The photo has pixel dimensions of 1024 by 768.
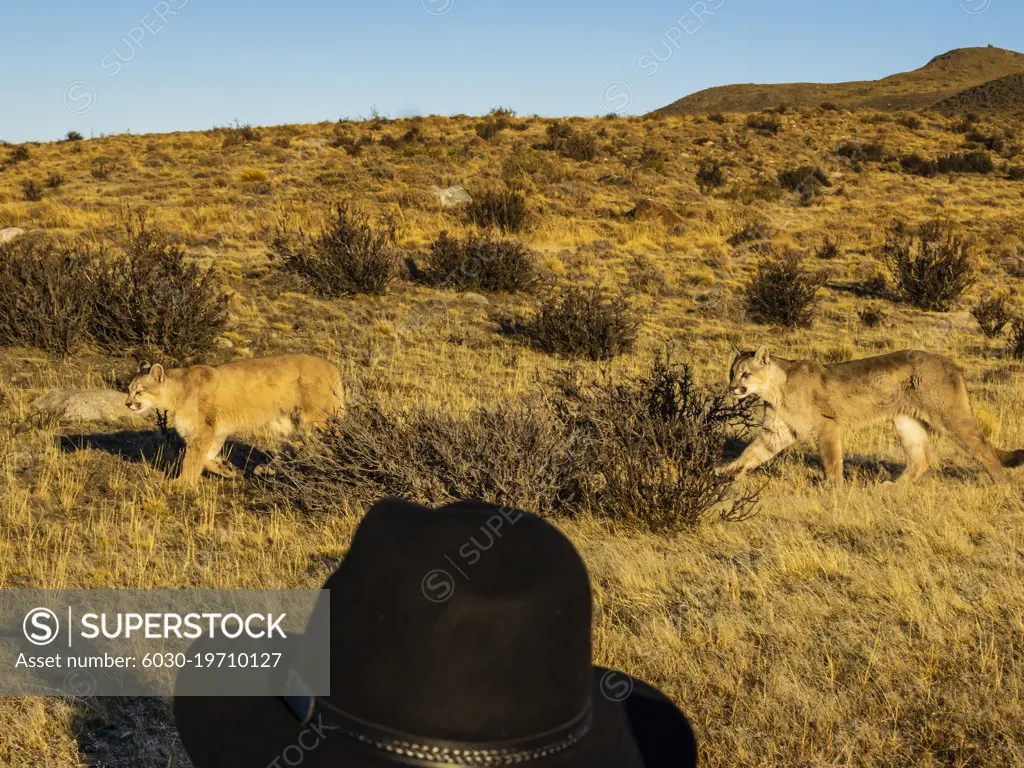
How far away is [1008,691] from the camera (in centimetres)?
398

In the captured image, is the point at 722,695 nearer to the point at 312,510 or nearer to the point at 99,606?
the point at 99,606

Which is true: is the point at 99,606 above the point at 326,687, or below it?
below

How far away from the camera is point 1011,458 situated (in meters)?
8.24

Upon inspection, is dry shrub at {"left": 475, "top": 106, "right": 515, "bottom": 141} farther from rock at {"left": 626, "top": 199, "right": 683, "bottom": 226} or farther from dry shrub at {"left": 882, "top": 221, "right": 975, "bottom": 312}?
dry shrub at {"left": 882, "top": 221, "right": 975, "bottom": 312}

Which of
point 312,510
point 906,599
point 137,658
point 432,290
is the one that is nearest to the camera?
point 137,658

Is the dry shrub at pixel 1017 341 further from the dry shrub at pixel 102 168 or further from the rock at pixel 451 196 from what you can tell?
the dry shrub at pixel 102 168

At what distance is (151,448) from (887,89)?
96.5m

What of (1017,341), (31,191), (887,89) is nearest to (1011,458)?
(1017,341)

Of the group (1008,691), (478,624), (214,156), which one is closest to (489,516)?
(478,624)

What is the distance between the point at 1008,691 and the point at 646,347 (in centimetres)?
1216

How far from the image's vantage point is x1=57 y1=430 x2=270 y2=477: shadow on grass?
8.91m

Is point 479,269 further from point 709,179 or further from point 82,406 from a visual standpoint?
point 709,179

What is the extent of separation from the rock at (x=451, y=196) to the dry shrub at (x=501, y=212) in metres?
2.03

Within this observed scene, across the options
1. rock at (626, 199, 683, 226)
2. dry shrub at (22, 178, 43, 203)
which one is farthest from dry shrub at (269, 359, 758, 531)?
dry shrub at (22, 178, 43, 203)
